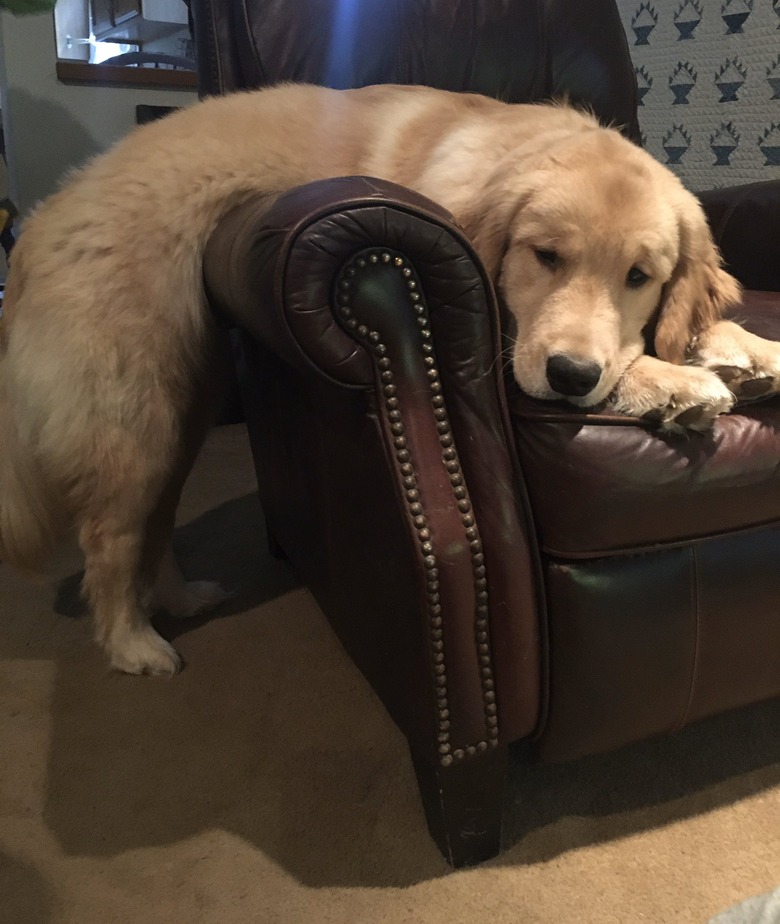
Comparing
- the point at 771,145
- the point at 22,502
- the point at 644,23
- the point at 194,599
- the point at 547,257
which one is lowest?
the point at 194,599

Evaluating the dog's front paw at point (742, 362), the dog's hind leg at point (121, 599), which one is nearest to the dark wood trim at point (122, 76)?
the dog's hind leg at point (121, 599)

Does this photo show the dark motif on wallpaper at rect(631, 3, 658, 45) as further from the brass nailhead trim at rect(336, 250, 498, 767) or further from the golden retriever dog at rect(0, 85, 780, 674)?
the brass nailhead trim at rect(336, 250, 498, 767)

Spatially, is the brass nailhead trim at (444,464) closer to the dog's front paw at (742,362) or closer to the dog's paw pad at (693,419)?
the dog's paw pad at (693,419)

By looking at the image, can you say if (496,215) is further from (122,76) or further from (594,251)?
(122,76)

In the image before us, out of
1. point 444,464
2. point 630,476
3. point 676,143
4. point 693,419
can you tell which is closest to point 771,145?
point 676,143

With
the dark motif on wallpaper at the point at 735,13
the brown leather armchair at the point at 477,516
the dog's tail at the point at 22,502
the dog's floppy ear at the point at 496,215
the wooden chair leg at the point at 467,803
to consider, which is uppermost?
the dark motif on wallpaper at the point at 735,13

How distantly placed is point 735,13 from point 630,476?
235 cm

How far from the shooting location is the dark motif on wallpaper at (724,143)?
2.61m

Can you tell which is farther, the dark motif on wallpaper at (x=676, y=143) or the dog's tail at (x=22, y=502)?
the dark motif on wallpaper at (x=676, y=143)

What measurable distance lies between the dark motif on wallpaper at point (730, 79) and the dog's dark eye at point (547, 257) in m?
1.92

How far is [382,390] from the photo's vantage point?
35.9 inches

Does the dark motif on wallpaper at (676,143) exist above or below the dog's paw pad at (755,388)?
below

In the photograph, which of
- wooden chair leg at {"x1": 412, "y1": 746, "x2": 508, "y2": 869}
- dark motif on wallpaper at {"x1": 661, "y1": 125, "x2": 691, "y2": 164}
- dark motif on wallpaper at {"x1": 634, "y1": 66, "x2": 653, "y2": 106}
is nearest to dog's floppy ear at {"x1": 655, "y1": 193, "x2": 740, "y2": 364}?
wooden chair leg at {"x1": 412, "y1": 746, "x2": 508, "y2": 869}

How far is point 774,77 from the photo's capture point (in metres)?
2.44
